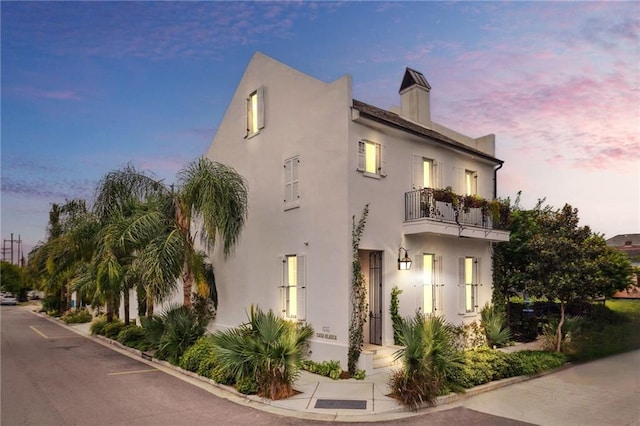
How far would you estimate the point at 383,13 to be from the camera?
12219 mm

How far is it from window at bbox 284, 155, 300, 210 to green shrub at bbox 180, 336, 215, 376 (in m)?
4.85

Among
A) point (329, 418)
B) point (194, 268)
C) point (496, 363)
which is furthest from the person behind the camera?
point (194, 268)

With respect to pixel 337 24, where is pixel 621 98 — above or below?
below

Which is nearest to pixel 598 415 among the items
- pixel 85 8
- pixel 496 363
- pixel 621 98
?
pixel 496 363

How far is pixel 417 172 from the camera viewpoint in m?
14.4

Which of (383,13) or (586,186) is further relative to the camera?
(586,186)

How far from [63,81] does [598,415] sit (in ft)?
61.8

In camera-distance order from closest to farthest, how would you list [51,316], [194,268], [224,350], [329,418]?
[329,418] → [224,350] → [194,268] → [51,316]

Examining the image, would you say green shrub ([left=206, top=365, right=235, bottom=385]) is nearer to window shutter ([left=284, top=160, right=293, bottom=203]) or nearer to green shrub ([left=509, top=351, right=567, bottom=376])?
window shutter ([left=284, top=160, right=293, bottom=203])

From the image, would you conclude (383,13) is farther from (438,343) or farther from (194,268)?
(194,268)

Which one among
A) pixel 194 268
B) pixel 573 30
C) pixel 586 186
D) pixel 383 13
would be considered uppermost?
pixel 383 13

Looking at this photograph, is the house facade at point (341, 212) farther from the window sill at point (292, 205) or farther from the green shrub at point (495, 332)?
the green shrub at point (495, 332)

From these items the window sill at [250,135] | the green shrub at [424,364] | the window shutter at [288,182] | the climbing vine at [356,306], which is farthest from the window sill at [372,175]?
the window sill at [250,135]

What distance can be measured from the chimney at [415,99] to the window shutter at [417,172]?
3.72 metres
